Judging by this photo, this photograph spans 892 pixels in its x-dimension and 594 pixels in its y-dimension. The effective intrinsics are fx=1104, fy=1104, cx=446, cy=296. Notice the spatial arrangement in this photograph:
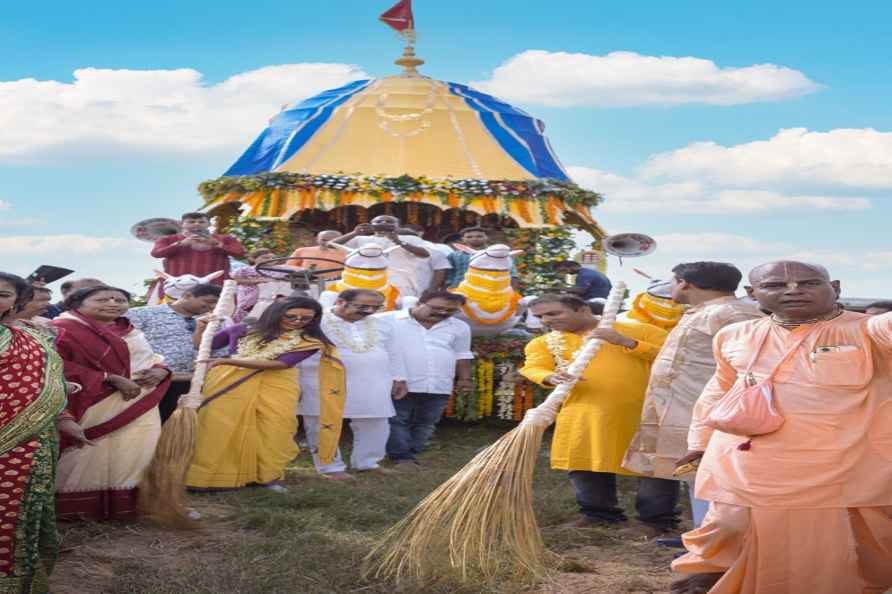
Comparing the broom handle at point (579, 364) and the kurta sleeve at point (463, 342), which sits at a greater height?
the broom handle at point (579, 364)

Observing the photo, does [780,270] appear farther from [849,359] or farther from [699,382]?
[699,382]

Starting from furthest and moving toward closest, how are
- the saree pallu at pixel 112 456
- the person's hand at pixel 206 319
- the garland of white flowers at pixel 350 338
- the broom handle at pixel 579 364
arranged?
the garland of white flowers at pixel 350 338 → the person's hand at pixel 206 319 → the saree pallu at pixel 112 456 → the broom handle at pixel 579 364

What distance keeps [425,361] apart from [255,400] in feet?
6.91

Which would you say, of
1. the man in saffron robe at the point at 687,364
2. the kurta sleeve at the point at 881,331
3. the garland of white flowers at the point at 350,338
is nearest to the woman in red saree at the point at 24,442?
the man in saffron robe at the point at 687,364

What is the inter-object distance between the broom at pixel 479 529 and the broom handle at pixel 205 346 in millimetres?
1859

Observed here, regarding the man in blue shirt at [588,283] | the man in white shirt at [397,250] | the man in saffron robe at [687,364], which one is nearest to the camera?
the man in saffron robe at [687,364]

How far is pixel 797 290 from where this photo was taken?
428 cm

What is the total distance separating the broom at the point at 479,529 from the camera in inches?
210

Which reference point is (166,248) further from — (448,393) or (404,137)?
(404,137)

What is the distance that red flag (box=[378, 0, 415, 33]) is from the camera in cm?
1902

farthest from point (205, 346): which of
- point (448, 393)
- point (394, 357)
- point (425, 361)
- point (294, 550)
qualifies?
point (448, 393)

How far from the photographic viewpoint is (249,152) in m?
17.2

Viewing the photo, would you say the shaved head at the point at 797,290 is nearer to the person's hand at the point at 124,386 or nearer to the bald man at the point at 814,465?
the bald man at the point at 814,465

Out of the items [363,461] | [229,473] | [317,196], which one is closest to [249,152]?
[317,196]
